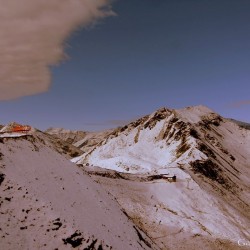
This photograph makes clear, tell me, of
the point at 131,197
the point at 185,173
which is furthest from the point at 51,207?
the point at 185,173

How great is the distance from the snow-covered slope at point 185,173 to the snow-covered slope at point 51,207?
18.4 ft

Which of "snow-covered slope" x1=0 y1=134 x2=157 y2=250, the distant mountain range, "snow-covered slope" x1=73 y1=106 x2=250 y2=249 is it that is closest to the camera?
"snow-covered slope" x1=0 y1=134 x2=157 y2=250

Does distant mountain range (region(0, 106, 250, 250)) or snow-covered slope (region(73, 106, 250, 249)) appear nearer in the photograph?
distant mountain range (region(0, 106, 250, 250))

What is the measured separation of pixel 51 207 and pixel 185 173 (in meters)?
25.2

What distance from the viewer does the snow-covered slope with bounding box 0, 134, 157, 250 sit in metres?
18.6

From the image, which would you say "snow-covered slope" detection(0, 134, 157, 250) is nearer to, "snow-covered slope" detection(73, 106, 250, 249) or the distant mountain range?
the distant mountain range

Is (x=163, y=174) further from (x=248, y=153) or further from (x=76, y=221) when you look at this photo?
(x=248, y=153)

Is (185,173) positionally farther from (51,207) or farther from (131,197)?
(51,207)

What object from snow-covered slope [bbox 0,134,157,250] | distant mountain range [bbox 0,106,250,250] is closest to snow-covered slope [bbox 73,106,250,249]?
distant mountain range [bbox 0,106,250,250]

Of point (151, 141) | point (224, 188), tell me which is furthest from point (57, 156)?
point (151, 141)

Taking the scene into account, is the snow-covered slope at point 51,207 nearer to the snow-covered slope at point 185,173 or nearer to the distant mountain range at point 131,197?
the distant mountain range at point 131,197

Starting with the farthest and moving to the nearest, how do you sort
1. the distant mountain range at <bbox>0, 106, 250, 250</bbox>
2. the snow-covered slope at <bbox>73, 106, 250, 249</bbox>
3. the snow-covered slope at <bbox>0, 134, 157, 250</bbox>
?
the snow-covered slope at <bbox>73, 106, 250, 249</bbox> < the distant mountain range at <bbox>0, 106, 250, 250</bbox> < the snow-covered slope at <bbox>0, 134, 157, 250</bbox>

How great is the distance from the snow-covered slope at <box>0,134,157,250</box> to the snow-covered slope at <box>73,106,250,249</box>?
5602 millimetres

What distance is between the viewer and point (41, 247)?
1781 cm
